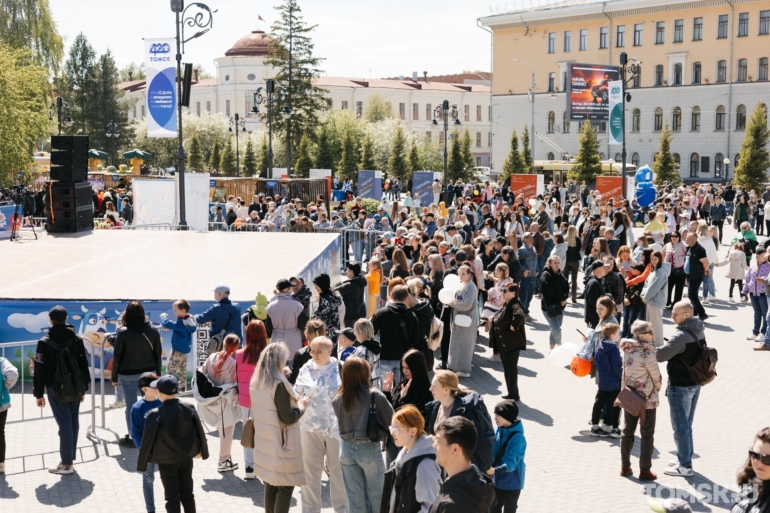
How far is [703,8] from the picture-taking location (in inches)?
2793

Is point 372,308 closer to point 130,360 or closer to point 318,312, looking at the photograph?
A: point 318,312

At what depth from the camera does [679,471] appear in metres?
8.79

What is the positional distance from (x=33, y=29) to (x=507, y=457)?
51156 mm

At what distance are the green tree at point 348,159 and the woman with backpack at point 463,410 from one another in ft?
194

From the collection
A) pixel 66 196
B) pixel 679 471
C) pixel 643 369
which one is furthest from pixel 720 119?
pixel 643 369

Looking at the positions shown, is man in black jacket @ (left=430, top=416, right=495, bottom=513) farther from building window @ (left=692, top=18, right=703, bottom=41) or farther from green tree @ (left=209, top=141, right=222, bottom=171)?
green tree @ (left=209, top=141, right=222, bottom=171)

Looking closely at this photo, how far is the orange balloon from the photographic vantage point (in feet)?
31.6

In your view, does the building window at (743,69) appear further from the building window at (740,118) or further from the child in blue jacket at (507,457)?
the child in blue jacket at (507,457)

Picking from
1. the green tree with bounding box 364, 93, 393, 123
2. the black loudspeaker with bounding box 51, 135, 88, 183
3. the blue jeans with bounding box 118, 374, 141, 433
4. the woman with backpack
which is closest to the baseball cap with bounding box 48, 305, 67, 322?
the blue jeans with bounding box 118, 374, 141, 433

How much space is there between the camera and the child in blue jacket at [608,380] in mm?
9578

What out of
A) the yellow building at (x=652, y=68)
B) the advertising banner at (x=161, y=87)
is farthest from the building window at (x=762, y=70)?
the advertising banner at (x=161, y=87)

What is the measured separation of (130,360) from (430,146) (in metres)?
60.8

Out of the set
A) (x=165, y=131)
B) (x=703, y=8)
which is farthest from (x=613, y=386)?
(x=703, y=8)

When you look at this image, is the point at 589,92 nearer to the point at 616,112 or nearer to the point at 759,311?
the point at 616,112
